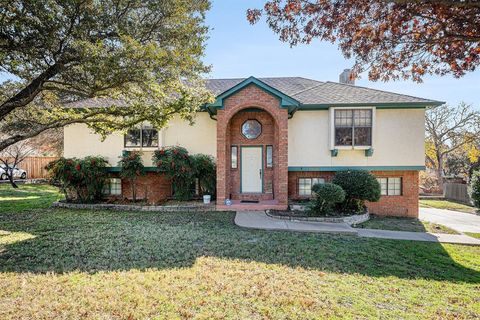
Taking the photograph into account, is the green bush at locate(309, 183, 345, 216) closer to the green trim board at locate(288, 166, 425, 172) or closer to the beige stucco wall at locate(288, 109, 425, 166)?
the green trim board at locate(288, 166, 425, 172)

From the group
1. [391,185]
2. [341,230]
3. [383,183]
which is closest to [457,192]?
[391,185]

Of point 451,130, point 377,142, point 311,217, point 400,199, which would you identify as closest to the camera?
point 311,217

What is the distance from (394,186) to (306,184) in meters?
4.00

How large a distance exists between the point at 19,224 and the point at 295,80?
47.2 ft

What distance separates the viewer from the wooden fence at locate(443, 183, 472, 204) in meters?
18.5

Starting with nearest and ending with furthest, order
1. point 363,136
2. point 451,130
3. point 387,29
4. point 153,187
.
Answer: point 387,29 < point 363,136 < point 153,187 < point 451,130

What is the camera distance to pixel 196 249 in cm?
634

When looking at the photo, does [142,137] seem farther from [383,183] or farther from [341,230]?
[383,183]

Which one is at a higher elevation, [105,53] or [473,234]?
[105,53]

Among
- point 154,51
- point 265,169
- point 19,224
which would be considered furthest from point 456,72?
point 19,224

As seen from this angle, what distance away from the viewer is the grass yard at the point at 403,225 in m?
9.46

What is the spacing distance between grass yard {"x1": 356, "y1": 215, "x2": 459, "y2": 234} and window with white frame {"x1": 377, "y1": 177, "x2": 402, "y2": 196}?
4.39 ft

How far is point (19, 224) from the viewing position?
28.5 feet

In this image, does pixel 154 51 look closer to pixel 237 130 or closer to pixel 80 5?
pixel 80 5
